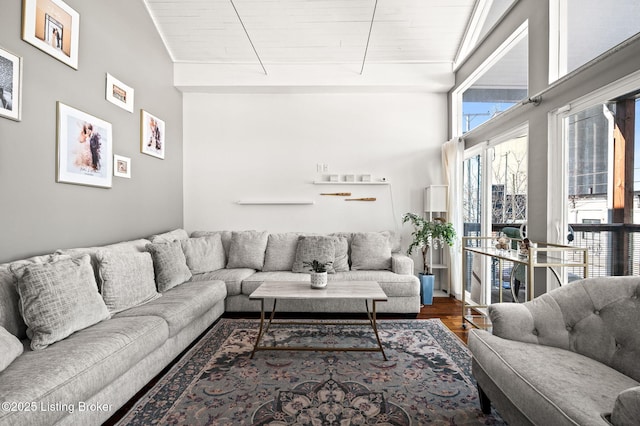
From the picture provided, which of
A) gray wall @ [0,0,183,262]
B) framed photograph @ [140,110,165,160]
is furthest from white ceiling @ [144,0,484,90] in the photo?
framed photograph @ [140,110,165,160]

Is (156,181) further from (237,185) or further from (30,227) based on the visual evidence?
(30,227)

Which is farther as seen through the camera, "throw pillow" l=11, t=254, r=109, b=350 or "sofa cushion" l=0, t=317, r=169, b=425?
"throw pillow" l=11, t=254, r=109, b=350

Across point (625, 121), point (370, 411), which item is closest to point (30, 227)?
point (370, 411)

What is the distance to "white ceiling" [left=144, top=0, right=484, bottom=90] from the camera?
376 cm

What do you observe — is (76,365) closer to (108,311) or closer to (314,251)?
(108,311)

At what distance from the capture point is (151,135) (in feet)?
12.8

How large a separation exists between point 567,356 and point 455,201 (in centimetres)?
299

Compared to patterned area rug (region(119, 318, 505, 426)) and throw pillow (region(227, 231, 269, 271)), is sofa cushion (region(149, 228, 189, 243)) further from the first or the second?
patterned area rug (region(119, 318, 505, 426))

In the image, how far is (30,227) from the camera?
2.35m

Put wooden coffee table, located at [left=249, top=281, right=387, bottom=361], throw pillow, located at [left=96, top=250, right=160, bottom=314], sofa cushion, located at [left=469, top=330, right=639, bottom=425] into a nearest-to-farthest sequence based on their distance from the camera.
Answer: sofa cushion, located at [left=469, top=330, right=639, bottom=425], throw pillow, located at [left=96, top=250, right=160, bottom=314], wooden coffee table, located at [left=249, top=281, right=387, bottom=361]

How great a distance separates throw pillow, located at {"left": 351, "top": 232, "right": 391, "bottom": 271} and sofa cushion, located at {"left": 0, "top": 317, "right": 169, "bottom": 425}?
2.51m

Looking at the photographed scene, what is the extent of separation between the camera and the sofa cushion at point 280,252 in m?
4.12

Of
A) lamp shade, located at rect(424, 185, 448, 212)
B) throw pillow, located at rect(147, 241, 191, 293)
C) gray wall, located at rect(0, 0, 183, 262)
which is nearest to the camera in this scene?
gray wall, located at rect(0, 0, 183, 262)

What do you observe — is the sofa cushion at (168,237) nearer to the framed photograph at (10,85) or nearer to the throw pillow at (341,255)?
the framed photograph at (10,85)
